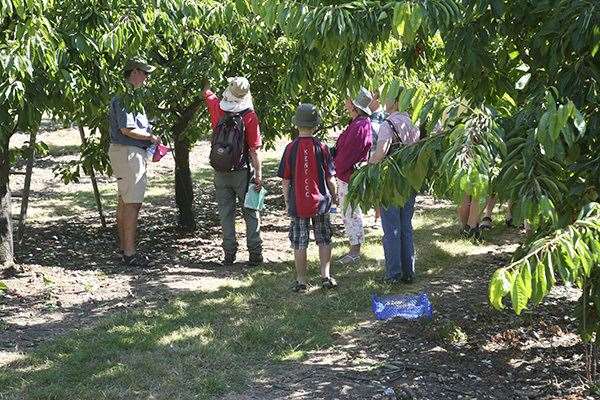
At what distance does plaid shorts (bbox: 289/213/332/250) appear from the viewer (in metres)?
6.85

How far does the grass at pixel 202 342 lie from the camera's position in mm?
4980

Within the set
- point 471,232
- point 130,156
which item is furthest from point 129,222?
point 471,232

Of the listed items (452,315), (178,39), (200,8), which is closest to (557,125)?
(452,315)

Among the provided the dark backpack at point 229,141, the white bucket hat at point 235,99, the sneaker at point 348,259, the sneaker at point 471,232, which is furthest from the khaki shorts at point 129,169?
the sneaker at point 471,232

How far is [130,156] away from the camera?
7555 millimetres

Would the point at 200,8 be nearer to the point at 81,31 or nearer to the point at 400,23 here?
the point at 81,31

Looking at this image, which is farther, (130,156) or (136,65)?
(130,156)

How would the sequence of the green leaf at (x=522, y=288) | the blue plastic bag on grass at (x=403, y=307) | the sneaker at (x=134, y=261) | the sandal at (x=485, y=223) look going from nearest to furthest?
1. the green leaf at (x=522, y=288)
2. the blue plastic bag on grass at (x=403, y=307)
3. the sneaker at (x=134, y=261)
4. the sandal at (x=485, y=223)

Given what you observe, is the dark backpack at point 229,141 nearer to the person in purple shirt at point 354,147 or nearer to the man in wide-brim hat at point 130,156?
the man in wide-brim hat at point 130,156

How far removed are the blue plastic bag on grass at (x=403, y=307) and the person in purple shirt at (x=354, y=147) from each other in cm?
97

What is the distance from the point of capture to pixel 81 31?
5801 mm

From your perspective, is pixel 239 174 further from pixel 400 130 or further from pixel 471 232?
pixel 471 232

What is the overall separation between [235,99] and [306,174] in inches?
45.7

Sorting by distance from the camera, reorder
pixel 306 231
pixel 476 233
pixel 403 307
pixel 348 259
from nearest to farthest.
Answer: pixel 403 307, pixel 306 231, pixel 348 259, pixel 476 233
